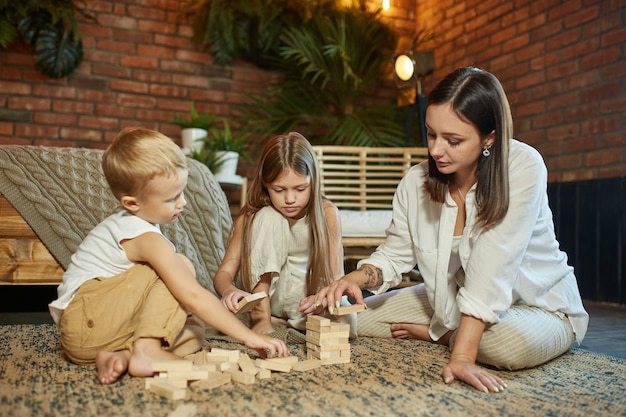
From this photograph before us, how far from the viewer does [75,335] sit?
1.39 metres

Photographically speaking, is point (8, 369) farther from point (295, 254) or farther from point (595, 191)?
point (595, 191)

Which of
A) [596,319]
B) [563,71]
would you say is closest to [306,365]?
[596,319]

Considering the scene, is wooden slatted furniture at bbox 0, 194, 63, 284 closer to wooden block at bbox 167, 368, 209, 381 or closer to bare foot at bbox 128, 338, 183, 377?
bare foot at bbox 128, 338, 183, 377

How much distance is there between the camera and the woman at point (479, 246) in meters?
1.44

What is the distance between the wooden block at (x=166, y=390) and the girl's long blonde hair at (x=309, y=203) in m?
0.68

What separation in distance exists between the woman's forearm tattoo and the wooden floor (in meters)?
0.73

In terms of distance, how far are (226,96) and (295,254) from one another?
2.82 m

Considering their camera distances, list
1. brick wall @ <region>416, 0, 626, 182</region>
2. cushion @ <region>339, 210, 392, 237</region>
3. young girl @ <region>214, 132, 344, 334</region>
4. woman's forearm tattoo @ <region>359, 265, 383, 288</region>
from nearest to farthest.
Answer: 1. woman's forearm tattoo @ <region>359, 265, 383, 288</region>
2. young girl @ <region>214, 132, 344, 334</region>
3. cushion @ <region>339, 210, 392, 237</region>
4. brick wall @ <region>416, 0, 626, 182</region>

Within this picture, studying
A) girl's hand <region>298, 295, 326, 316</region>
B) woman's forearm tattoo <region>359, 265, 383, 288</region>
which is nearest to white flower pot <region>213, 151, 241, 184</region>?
woman's forearm tattoo <region>359, 265, 383, 288</region>

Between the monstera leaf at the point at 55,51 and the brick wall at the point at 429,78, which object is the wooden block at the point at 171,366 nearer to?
the brick wall at the point at 429,78

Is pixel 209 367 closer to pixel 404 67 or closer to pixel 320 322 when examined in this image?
pixel 320 322

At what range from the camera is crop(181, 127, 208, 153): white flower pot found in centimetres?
393

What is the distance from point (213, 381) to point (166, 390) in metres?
0.11

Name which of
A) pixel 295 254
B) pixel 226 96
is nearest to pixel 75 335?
pixel 295 254
